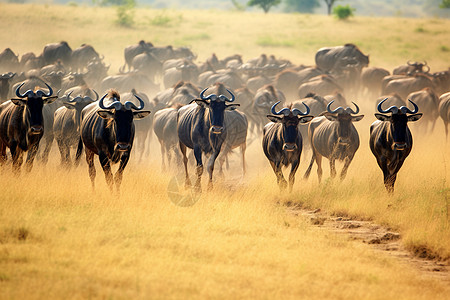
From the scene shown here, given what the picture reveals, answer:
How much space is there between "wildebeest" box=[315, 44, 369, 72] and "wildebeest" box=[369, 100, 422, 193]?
1799 centimetres

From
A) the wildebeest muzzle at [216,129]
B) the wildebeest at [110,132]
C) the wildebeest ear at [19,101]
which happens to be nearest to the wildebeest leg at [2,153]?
the wildebeest ear at [19,101]

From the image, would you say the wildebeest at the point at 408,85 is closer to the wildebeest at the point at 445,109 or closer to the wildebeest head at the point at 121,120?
the wildebeest at the point at 445,109

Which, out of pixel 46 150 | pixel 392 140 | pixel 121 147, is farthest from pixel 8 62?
pixel 392 140

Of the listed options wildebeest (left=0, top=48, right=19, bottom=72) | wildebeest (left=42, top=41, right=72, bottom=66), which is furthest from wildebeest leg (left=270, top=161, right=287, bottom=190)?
wildebeest (left=42, top=41, right=72, bottom=66)

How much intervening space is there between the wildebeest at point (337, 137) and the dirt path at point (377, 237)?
2.06 m

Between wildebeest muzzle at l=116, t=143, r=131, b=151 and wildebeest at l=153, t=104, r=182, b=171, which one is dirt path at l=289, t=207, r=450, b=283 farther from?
wildebeest at l=153, t=104, r=182, b=171

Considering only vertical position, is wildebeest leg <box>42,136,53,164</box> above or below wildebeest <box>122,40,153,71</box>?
below

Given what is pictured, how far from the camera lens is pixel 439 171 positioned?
14.3 metres

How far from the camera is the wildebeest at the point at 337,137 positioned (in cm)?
1291

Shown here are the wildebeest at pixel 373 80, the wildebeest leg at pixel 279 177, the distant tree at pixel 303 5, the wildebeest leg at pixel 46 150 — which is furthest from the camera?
the distant tree at pixel 303 5

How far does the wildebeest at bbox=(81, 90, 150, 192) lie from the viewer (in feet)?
34.2

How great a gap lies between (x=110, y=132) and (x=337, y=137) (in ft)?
16.0

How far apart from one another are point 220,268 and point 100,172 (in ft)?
21.8

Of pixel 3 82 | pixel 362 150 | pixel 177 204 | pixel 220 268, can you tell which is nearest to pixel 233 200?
pixel 177 204
